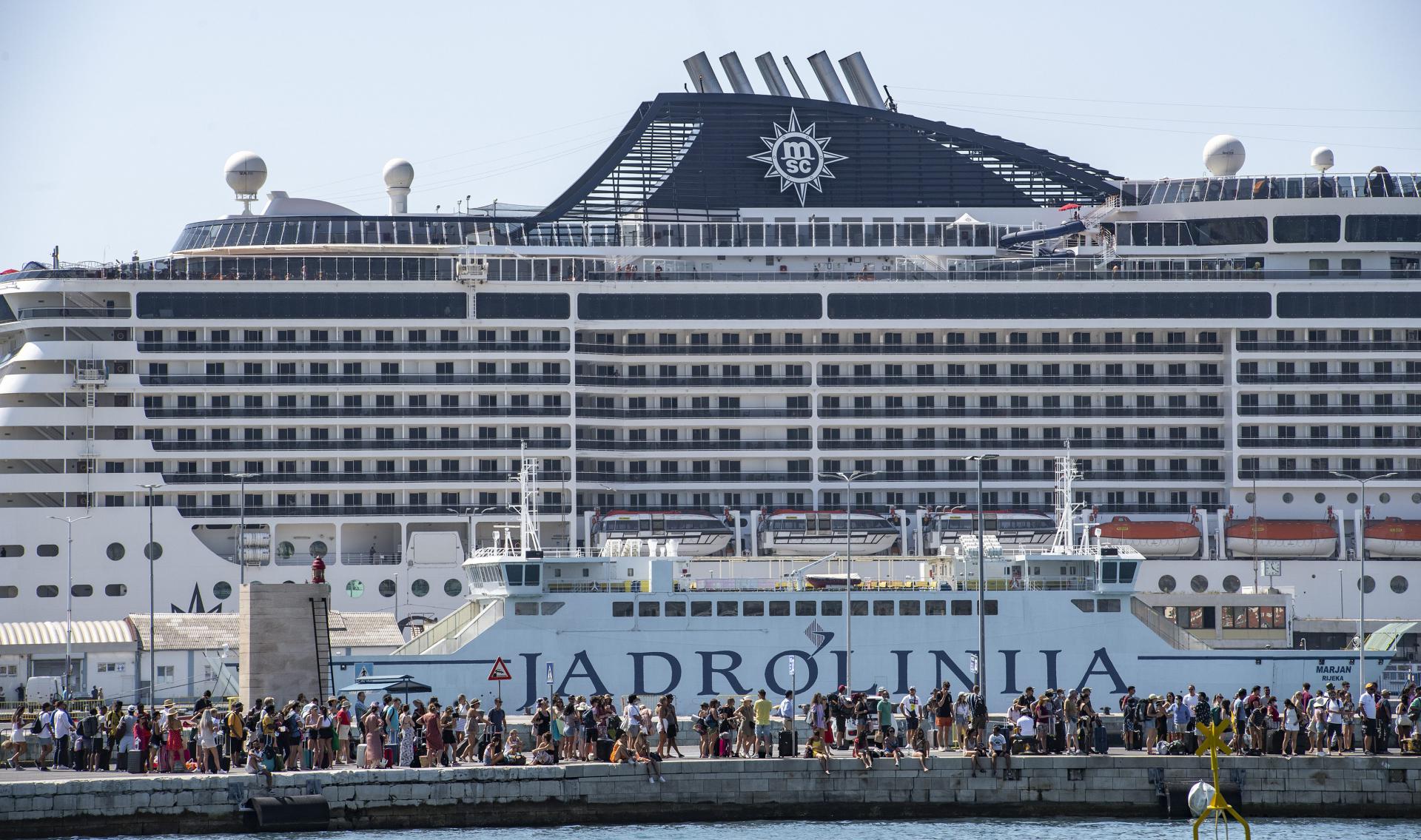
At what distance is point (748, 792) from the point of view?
125 feet

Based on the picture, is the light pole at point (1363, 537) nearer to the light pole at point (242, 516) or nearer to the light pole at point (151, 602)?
the light pole at point (242, 516)

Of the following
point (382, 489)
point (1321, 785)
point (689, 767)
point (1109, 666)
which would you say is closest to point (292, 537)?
point (382, 489)

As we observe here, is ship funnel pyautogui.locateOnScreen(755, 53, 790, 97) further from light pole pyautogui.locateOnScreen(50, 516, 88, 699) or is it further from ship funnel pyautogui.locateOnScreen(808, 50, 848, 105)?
light pole pyautogui.locateOnScreen(50, 516, 88, 699)

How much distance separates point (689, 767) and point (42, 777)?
39.1 feet

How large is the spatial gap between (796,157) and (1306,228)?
1861cm

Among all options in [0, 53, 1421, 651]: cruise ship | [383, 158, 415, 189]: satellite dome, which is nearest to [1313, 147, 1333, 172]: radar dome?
[0, 53, 1421, 651]: cruise ship

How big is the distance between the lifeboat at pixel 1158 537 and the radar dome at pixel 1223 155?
1449 centimetres

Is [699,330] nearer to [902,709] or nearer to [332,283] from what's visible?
[332,283]

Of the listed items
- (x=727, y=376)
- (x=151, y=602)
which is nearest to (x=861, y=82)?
(x=727, y=376)

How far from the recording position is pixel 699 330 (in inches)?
2776

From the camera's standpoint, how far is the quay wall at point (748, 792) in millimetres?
36656

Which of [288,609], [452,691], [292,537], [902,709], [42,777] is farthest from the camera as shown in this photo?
[292,537]

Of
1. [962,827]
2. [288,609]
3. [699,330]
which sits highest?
[699,330]

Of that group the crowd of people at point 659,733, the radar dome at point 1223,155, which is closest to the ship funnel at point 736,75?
the radar dome at point 1223,155
